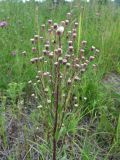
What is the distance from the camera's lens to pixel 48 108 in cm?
171

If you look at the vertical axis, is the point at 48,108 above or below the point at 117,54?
above

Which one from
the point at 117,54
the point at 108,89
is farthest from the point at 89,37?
the point at 108,89

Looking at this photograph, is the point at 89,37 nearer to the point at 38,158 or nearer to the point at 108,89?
the point at 108,89

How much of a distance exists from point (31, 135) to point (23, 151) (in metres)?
0.12

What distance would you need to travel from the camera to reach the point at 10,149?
189 centimetres

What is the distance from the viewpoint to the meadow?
1.69 m

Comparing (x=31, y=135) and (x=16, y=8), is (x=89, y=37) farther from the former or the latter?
(x=31, y=135)

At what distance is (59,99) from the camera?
1776 mm

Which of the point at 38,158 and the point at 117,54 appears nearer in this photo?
the point at 38,158

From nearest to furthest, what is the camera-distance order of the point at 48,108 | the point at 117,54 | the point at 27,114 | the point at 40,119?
the point at 48,108 → the point at 40,119 → the point at 27,114 → the point at 117,54

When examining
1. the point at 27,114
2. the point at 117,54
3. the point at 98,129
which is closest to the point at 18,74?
the point at 27,114

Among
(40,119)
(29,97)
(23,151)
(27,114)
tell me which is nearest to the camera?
(23,151)

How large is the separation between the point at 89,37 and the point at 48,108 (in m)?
1.84

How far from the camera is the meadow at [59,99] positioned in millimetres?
1690
